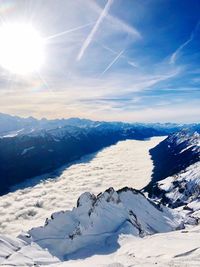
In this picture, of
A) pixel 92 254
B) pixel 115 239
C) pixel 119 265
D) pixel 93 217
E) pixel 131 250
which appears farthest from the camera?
pixel 93 217

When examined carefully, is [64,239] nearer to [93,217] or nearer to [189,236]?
[93,217]

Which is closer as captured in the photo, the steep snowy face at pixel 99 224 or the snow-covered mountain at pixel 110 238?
the snow-covered mountain at pixel 110 238

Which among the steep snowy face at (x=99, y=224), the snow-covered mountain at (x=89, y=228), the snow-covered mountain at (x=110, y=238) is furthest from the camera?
the steep snowy face at (x=99, y=224)

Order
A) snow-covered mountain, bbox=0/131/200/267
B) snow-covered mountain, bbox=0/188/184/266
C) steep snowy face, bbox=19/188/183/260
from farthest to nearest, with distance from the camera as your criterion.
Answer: steep snowy face, bbox=19/188/183/260, snow-covered mountain, bbox=0/188/184/266, snow-covered mountain, bbox=0/131/200/267

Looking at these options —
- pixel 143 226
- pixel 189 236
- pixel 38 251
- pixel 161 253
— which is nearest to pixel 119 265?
pixel 161 253

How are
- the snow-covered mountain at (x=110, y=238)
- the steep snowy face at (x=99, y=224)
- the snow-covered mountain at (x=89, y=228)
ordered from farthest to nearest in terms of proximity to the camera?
1. the steep snowy face at (x=99, y=224)
2. the snow-covered mountain at (x=89, y=228)
3. the snow-covered mountain at (x=110, y=238)

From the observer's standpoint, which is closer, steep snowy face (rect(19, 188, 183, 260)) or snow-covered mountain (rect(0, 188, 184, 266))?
snow-covered mountain (rect(0, 188, 184, 266))

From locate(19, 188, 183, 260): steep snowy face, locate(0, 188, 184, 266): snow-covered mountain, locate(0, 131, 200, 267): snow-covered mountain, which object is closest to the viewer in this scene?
locate(0, 131, 200, 267): snow-covered mountain

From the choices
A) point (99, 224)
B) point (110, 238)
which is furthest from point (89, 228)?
point (110, 238)
